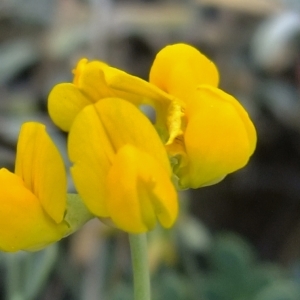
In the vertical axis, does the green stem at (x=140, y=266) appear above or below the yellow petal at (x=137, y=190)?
below

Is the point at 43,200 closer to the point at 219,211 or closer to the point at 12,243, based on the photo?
the point at 12,243

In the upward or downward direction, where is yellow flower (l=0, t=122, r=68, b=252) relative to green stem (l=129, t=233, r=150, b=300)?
upward

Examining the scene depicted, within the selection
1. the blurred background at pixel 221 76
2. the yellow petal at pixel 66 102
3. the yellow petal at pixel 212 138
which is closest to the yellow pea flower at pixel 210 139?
the yellow petal at pixel 212 138

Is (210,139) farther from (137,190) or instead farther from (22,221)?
(22,221)

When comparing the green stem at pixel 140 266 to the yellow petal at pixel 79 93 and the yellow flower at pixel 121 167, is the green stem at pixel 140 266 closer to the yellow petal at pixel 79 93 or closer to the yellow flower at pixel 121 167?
the yellow flower at pixel 121 167

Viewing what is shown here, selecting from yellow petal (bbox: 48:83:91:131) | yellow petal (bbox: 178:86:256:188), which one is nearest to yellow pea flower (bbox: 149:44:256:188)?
yellow petal (bbox: 178:86:256:188)

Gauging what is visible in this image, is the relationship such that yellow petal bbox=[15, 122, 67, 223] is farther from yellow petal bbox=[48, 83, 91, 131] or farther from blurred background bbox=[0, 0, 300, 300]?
blurred background bbox=[0, 0, 300, 300]

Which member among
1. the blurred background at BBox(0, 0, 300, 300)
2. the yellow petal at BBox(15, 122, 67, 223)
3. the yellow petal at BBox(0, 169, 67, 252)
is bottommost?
the blurred background at BBox(0, 0, 300, 300)

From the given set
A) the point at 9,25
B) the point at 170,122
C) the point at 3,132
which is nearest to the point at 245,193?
the point at 3,132

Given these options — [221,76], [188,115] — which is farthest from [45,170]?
[221,76]
